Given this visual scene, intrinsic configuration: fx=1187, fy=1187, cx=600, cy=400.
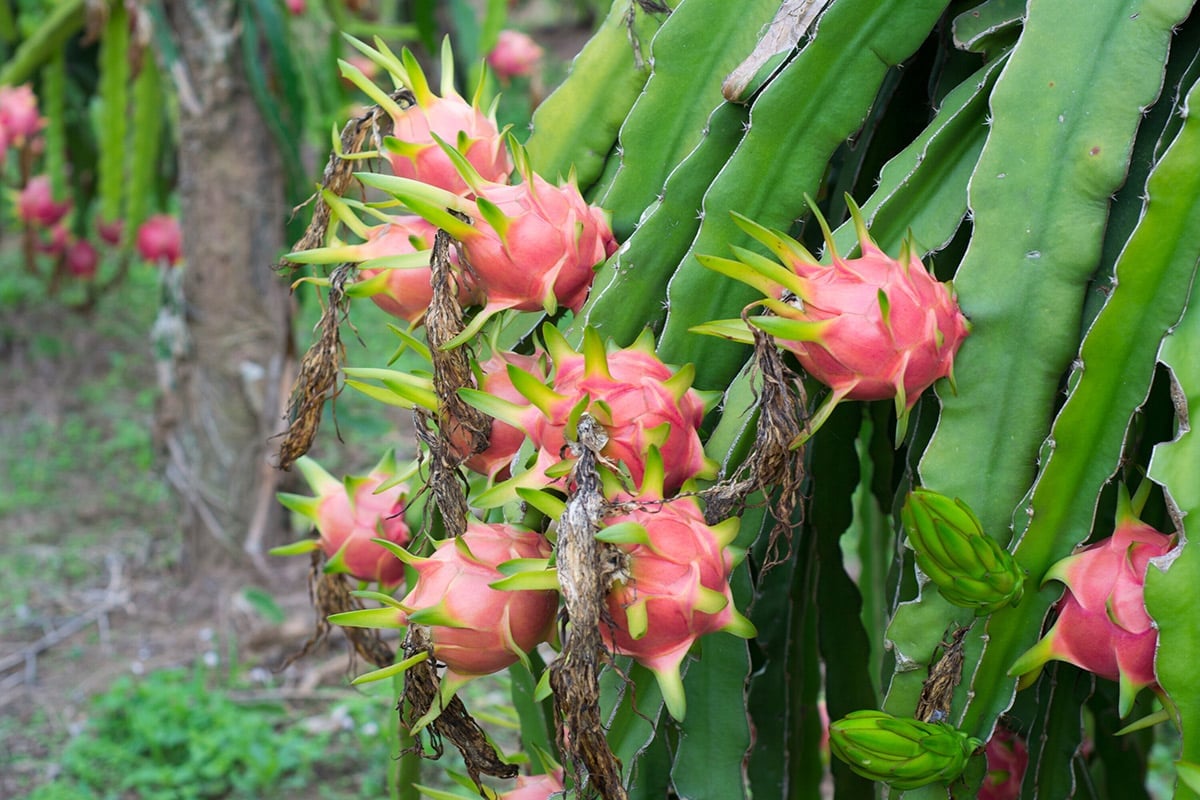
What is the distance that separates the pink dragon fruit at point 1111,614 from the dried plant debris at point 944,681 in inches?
1.1

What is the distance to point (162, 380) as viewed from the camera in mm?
2674

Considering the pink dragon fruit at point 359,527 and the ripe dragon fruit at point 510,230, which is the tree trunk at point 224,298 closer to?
the pink dragon fruit at point 359,527

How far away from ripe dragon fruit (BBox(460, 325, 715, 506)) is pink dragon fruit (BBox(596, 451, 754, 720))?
0.10 ft

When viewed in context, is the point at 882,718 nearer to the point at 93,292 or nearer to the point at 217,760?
the point at 217,760

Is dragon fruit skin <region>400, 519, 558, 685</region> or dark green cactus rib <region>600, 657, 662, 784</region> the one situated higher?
dragon fruit skin <region>400, 519, 558, 685</region>

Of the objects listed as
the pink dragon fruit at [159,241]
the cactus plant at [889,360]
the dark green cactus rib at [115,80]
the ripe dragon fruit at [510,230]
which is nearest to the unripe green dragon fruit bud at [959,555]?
the cactus plant at [889,360]

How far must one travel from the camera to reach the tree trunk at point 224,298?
2494 mm

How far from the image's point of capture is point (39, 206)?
3.24 metres

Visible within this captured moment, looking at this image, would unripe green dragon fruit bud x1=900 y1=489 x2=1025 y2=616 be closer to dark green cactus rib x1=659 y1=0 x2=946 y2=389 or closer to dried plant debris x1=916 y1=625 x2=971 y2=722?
dried plant debris x1=916 y1=625 x2=971 y2=722

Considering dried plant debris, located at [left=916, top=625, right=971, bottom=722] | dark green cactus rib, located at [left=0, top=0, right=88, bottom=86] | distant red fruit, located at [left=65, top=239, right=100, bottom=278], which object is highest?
dried plant debris, located at [left=916, top=625, right=971, bottom=722]

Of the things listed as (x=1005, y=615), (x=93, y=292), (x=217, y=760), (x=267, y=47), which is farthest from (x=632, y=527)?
(x=93, y=292)

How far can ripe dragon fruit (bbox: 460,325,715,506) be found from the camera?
595 mm

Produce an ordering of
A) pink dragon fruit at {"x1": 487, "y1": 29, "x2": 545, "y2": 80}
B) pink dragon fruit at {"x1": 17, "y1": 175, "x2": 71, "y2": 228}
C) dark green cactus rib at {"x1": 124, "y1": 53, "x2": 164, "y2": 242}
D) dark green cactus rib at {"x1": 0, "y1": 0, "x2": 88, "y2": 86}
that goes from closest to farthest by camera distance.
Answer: dark green cactus rib at {"x1": 124, "y1": 53, "x2": 164, "y2": 242} < dark green cactus rib at {"x1": 0, "y1": 0, "x2": 88, "y2": 86} < pink dragon fruit at {"x1": 17, "y1": 175, "x2": 71, "y2": 228} < pink dragon fruit at {"x1": 487, "y1": 29, "x2": 545, "y2": 80}

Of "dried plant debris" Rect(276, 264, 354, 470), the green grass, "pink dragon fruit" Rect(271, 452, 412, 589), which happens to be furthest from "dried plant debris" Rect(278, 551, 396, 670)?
the green grass
